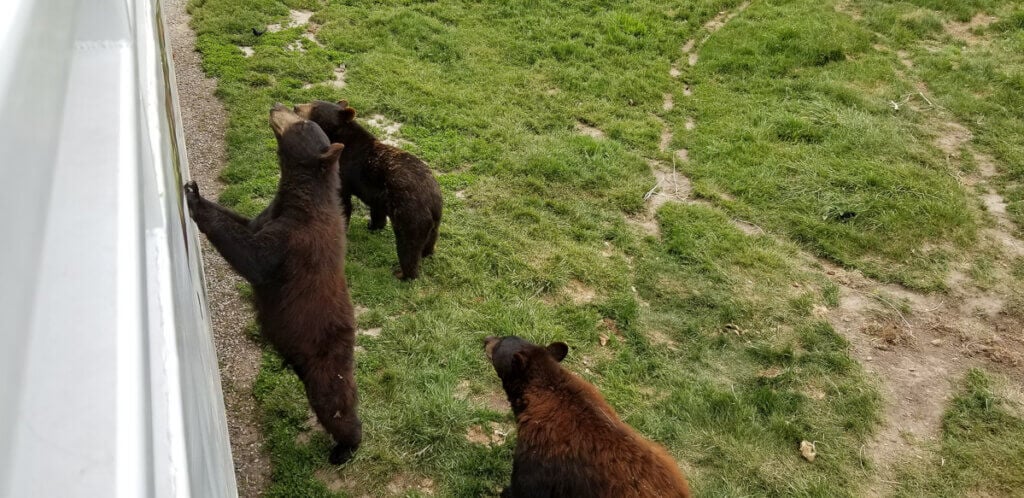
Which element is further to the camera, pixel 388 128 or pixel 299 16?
pixel 299 16

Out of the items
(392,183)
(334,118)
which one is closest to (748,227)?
(392,183)

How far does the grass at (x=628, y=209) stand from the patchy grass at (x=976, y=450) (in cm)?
46

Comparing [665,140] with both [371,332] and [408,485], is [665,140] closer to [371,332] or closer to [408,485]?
[371,332]

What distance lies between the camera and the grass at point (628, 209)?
493 centimetres

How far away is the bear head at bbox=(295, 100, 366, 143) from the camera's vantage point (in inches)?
232

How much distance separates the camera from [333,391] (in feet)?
13.2

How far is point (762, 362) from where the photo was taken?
5641 millimetres

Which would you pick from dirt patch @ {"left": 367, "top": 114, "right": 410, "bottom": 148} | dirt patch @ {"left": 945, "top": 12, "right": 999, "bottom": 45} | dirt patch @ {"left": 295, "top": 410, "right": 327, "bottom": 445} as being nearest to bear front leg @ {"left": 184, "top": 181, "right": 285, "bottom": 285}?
dirt patch @ {"left": 295, "top": 410, "right": 327, "bottom": 445}

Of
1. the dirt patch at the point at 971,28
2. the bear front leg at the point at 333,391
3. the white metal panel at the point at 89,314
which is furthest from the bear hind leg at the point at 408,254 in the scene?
the dirt patch at the point at 971,28

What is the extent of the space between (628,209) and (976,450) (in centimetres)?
364

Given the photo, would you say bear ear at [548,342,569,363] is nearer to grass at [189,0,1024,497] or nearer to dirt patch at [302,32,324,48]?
grass at [189,0,1024,497]

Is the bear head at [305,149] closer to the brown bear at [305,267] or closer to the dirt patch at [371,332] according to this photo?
the brown bear at [305,267]

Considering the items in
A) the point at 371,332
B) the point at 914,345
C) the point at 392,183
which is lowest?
the point at 371,332

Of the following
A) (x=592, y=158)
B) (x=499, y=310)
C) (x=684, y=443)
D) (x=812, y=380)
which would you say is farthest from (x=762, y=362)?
(x=592, y=158)
